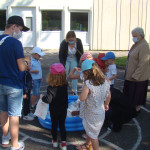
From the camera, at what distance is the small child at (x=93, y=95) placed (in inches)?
120

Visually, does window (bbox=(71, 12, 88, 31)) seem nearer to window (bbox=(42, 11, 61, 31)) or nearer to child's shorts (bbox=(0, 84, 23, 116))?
window (bbox=(42, 11, 61, 31))

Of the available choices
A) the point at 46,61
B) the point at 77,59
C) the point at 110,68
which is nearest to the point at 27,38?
the point at 46,61

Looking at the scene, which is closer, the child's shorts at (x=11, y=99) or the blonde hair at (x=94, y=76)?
the blonde hair at (x=94, y=76)

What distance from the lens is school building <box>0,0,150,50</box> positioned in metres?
14.7

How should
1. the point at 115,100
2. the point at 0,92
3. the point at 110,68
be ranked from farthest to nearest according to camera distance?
the point at 110,68 → the point at 115,100 → the point at 0,92

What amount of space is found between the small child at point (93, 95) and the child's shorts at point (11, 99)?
929 millimetres

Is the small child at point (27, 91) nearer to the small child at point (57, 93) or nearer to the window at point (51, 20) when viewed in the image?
the small child at point (57, 93)

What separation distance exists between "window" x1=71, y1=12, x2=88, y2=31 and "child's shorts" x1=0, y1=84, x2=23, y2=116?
1252 cm

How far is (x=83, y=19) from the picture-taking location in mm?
15266

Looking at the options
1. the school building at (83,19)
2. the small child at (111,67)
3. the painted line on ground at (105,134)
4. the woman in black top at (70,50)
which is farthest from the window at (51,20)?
the painted line on ground at (105,134)

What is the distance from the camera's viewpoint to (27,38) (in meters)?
15.0

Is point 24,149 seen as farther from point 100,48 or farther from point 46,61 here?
point 100,48

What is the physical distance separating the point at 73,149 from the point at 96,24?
12.2 metres

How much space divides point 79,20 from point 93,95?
12774 millimetres
